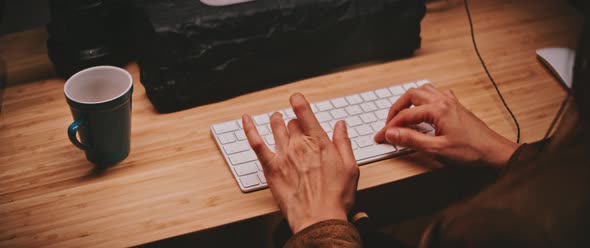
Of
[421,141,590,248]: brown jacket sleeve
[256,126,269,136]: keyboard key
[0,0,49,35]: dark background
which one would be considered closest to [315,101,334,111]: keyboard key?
[256,126,269,136]: keyboard key

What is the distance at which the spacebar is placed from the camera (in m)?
0.80

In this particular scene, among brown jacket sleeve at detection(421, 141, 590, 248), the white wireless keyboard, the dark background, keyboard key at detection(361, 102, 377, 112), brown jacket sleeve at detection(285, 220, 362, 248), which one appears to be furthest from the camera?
the dark background

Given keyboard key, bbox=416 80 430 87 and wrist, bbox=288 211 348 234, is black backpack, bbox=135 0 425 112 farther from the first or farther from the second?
wrist, bbox=288 211 348 234

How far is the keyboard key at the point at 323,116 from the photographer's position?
87 centimetres

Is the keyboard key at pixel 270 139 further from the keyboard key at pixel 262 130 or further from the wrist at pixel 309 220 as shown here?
the wrist at pixel 309 220

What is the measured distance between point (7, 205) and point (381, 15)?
658 millimetres

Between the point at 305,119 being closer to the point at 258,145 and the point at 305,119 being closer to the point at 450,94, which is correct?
the point at 258,145

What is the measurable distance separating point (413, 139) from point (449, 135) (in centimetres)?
5

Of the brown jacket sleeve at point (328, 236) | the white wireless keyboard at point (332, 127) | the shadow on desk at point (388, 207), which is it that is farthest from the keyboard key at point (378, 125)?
the brown jacket sleeve at point (328, 236)

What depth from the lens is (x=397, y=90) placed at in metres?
0.93

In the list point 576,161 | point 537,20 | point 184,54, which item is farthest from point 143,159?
point 537,20

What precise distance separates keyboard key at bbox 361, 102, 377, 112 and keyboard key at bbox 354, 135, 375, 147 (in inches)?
2.5

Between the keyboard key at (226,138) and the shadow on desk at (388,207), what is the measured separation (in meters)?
0.13

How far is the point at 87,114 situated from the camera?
734mm
